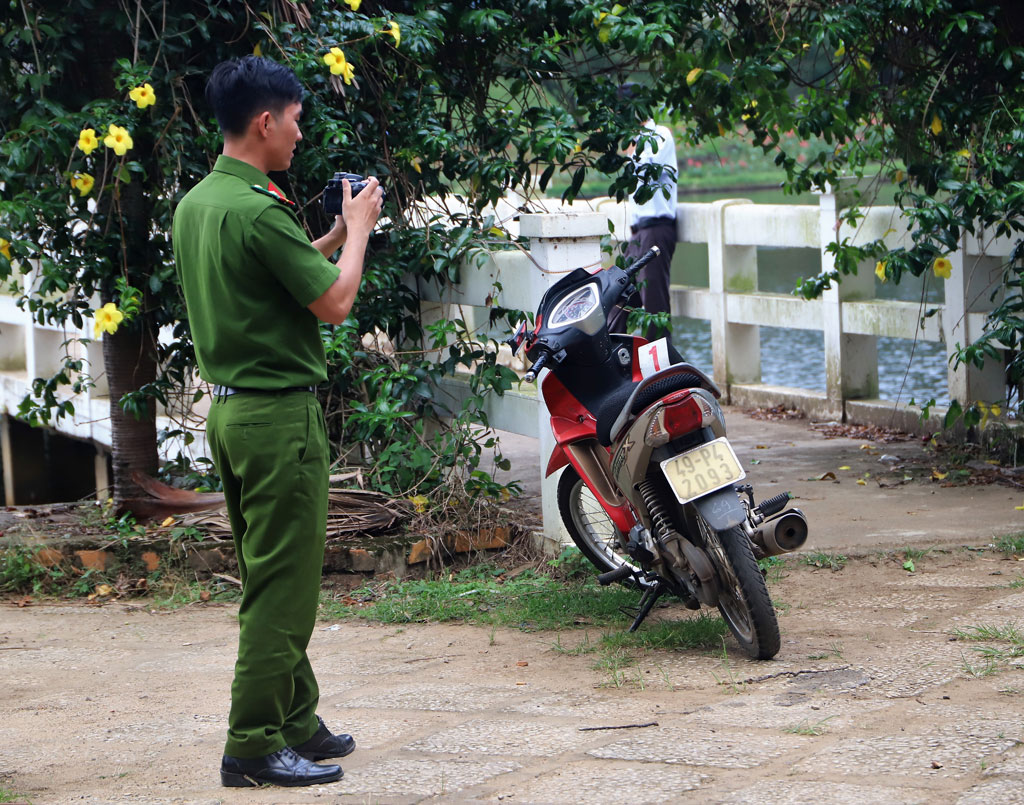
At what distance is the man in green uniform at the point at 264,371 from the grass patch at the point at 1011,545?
291 centimetres

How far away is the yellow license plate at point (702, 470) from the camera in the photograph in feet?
12.5

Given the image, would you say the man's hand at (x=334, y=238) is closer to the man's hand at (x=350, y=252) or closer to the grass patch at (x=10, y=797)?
the man's hand at (x=350, y=252)

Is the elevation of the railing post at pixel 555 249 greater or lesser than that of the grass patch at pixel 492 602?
greater

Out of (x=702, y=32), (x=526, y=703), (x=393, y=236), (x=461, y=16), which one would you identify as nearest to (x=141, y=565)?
(x=393, y=236)

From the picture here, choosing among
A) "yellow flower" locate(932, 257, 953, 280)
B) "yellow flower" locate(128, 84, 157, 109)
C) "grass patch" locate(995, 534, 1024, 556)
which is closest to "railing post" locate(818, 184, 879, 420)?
"yellow flower" locate(932, 257, 953, 280)

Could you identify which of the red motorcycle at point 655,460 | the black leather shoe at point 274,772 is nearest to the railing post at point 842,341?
the red motorcycle at point 655,460

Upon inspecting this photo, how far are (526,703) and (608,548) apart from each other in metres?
1.24

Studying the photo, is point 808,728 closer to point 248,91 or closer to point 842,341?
point 248,91

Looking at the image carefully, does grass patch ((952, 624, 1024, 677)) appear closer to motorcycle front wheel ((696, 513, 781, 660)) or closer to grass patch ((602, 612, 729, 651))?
motorcycle front wheel ((696, 513, 781, 660))

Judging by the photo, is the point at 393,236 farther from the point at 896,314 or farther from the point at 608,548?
the point at 896,314

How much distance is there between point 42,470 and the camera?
394 inches

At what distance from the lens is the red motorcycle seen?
3.83 m

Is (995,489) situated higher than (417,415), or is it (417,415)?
(417,415)

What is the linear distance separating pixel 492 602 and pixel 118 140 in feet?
7.41
